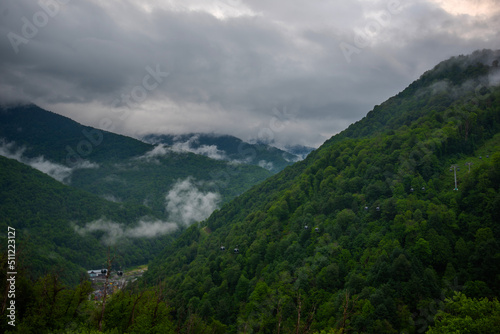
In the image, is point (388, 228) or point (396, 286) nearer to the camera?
point (396, 286)

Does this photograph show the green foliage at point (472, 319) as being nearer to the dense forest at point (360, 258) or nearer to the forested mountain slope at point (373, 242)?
the dense forest at point (360, 258)

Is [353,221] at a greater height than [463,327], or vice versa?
[353,221]

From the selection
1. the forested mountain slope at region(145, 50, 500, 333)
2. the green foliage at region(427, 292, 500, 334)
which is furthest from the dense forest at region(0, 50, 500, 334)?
the forested mountain slope at region(145, 50, 500, 333)

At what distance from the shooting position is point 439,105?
155000 mm

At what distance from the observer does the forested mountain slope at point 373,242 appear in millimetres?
61312

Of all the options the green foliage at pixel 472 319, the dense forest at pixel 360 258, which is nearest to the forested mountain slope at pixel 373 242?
the dense forest at pixel 360 258

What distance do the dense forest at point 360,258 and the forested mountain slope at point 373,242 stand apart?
35cm

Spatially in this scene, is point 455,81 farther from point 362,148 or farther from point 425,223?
point 425,223

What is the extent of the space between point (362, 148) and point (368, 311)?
80.5 metres

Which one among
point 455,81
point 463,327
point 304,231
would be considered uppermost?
point 455,81

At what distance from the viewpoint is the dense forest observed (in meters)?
51.3

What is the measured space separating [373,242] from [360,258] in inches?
226

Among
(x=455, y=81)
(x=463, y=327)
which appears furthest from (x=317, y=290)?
(x=455, y=81)

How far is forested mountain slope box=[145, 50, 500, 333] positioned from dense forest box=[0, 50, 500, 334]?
354mm
